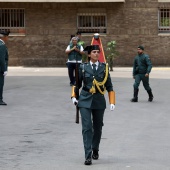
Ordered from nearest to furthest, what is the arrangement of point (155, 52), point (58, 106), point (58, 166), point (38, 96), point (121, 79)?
1. point (58, 166)
2. point (58, 106)
3. point (38, 96)
4. point (121, 79)
5. point (155, 52)

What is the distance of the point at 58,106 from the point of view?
18516mm

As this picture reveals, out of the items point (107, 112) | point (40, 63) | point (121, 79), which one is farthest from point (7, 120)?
point (40, 63)

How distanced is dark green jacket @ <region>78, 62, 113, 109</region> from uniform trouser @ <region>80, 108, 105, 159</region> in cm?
9

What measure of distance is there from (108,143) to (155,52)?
25826 millimetres

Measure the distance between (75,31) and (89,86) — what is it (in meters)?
27.9

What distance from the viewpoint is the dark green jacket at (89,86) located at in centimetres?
1052

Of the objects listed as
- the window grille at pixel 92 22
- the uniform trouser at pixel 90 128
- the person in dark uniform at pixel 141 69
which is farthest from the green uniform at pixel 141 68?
the window grille at pixel 92 22

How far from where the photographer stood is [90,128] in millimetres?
10367

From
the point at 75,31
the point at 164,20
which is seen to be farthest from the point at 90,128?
the point at 164,20

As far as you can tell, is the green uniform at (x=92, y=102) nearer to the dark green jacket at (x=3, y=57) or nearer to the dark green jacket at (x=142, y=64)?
the dark green jacket at (x=3, y=57)

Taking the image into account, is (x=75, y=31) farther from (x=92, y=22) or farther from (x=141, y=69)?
(x=141, y=69)

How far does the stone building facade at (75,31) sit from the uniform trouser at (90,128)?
27.4 m

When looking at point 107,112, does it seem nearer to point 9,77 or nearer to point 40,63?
point 9,77

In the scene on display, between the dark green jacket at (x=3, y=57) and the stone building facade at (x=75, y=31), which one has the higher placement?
the stone building facade at (x=75, y=31)
